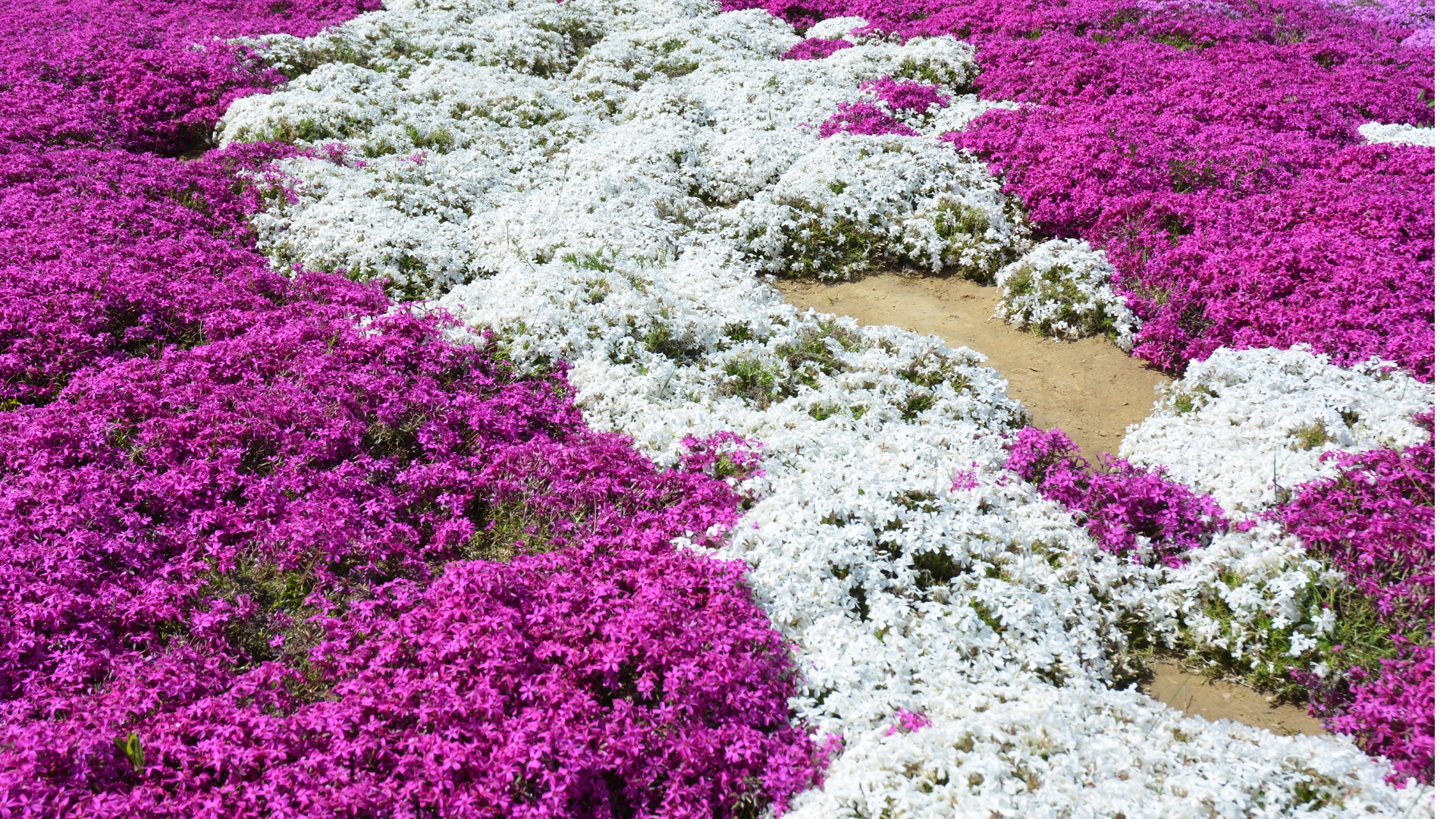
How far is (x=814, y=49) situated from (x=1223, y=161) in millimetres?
11963

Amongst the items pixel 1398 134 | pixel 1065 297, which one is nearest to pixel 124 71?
pixel 1065 297

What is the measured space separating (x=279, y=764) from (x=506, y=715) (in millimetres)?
1520

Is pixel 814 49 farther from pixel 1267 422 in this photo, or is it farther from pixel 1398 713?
pixel 1398 713

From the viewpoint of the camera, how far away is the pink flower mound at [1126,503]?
7.77 m

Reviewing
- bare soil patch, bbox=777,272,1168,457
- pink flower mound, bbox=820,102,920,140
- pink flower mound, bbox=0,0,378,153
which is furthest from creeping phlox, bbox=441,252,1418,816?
pink flower mound, bbox=0,0,378,153

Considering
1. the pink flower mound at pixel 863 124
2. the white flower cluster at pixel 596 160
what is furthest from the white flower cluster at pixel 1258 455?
the pink flower mound at pixel 863 124

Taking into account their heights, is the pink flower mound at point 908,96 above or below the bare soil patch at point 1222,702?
above

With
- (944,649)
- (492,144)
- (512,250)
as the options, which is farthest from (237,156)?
(944,649)

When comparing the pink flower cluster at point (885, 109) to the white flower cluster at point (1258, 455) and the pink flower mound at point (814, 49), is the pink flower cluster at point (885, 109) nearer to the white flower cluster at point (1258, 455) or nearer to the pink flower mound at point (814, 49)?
the pink flower mound at point (814, 49)

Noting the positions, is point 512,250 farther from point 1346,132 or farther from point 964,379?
point 1346,132

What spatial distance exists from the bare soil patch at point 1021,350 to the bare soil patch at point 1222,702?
3.09m

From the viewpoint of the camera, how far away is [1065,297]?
11812 mm

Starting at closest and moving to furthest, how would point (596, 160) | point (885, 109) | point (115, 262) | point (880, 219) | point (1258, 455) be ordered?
1. point (1258, 455)
2. point (115, 262)
3. point (880, 219)
4. point (596, 160)
5. point (885, 109)

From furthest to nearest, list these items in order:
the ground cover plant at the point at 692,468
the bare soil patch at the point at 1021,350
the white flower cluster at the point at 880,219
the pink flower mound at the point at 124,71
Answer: the pink flower mound at the point at 124,71 → the white flower cluster at the point at 880,219 → the bare soil patch at the point at 1021,350 → the ground cover plant at the point at 692,468
